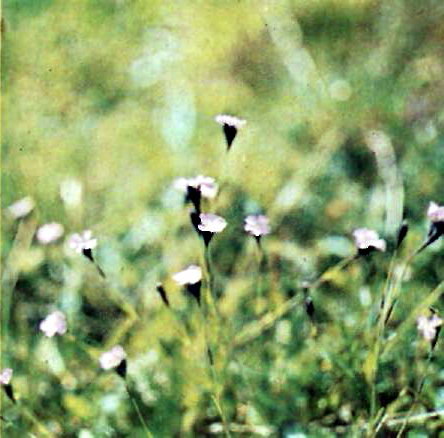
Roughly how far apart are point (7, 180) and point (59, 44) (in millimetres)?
464

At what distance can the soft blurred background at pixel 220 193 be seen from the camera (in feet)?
4.04

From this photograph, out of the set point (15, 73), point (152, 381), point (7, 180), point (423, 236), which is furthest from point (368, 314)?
point (15, 73)

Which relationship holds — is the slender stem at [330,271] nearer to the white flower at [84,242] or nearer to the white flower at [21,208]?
the white flower at [84,242]

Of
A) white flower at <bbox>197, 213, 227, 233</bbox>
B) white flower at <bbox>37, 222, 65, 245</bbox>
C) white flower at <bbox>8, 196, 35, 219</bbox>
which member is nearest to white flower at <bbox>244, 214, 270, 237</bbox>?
white flower at <bbox>197, 213, 227, 233</bbox>

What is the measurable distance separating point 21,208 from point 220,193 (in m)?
0.42

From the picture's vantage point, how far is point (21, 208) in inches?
61.1

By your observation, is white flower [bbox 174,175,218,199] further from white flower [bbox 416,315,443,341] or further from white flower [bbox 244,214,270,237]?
white flower [bbox 416,315,443,341]

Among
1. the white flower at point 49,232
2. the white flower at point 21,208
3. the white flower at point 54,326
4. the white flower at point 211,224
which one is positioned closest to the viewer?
the white flower at point 211,224

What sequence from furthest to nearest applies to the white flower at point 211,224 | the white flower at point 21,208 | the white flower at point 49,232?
the white flower at point 21,208
the white flower at point 49,232
the white flower at point 211,224

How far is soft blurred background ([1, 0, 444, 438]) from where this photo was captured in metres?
1.23

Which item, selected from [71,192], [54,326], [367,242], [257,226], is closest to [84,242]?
[54,326]

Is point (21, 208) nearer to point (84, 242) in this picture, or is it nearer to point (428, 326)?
point (84, 242)

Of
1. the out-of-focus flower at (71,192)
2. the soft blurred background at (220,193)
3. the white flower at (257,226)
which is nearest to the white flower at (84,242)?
the soft blurred background at (220,193)

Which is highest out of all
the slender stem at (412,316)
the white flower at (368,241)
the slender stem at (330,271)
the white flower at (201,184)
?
the white flower at (201,184)
